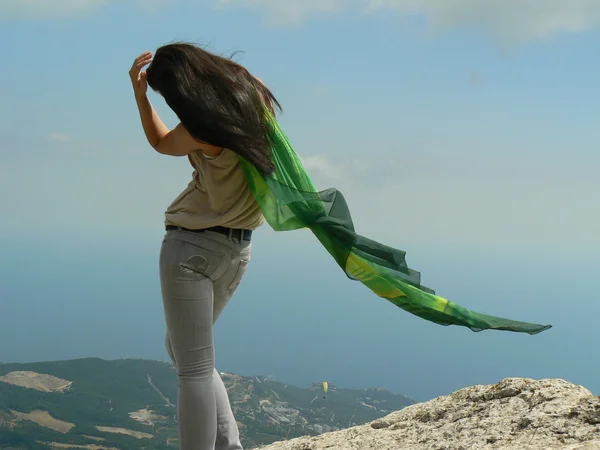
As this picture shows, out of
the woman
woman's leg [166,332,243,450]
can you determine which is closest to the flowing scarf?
the woman

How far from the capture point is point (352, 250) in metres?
4.40

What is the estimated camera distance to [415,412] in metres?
5.53

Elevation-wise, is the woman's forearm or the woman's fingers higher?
the woman's fingers

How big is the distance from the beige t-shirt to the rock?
6.83 ft

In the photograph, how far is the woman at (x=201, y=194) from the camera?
3.94 m

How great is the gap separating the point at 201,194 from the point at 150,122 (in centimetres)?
54

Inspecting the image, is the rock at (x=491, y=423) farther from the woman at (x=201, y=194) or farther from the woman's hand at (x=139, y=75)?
the woman's hand at (x=139, y=75)

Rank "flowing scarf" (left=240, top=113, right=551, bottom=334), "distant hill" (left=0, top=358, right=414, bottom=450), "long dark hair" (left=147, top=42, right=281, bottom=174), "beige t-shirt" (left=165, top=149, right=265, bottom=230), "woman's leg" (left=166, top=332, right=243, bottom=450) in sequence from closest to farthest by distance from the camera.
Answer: "long dark hair" (left=147, top=42, right=281, bottom=174) < "beige t-shirt" (left=165, top=149, right=265, bottom=230) < "flowing scarf" (left=240, top=113, right=551, bottom=334) < "woman's leg" (left=166, top=332, right=243, bottom=450) < "distant hill" (left=0, top=358, right=414, bottom=450)

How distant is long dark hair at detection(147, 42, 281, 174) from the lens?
3881mm

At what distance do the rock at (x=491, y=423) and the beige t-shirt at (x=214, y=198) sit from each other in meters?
2.08

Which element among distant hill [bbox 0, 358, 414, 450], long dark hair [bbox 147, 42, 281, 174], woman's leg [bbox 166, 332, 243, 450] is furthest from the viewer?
distant hill [bbox 0, 358, 414, 450]

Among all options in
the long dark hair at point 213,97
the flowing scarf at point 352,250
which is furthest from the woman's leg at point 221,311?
the long dark hair at point 213,97

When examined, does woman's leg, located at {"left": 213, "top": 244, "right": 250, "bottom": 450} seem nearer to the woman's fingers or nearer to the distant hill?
the woman's fingers

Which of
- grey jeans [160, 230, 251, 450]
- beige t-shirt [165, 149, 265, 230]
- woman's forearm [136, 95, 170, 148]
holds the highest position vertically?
woman's forearm [136, 95, 170, 148]
